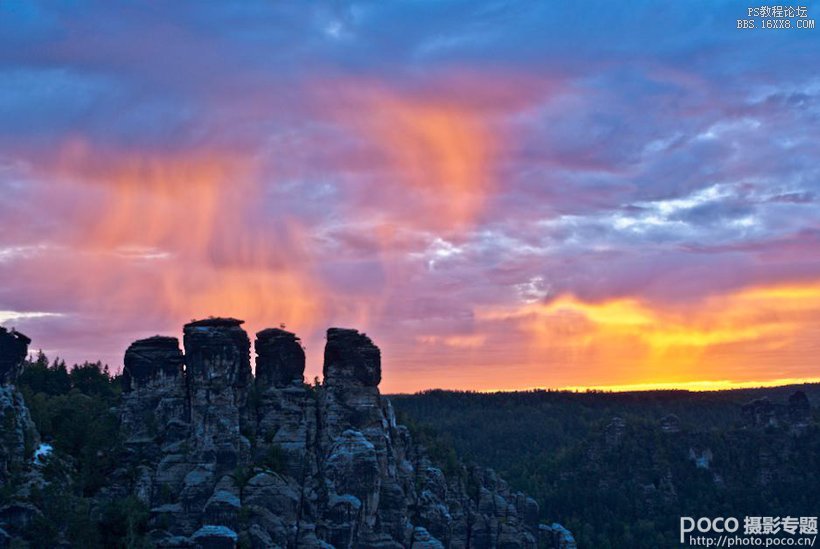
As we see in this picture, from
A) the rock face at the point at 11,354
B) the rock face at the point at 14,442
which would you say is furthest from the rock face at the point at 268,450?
the rock face at the point at 11,354

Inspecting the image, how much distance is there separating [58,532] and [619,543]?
121m

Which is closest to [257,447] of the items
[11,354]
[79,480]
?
[79,480]

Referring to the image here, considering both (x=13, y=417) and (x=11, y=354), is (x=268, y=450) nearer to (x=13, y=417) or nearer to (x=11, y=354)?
(x=13, y=417)

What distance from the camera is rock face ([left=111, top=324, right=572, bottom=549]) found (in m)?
94.9

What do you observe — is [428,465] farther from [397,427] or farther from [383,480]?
[383,480]

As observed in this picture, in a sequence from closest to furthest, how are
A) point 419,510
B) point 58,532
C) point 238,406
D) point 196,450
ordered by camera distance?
point 58,532
point 196,450
point 238,406
point 419,510


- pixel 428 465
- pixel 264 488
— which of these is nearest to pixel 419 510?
pixel 428 465

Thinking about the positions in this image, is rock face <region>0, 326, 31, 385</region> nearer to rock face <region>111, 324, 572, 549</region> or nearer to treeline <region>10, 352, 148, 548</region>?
treeline <region>10, 352, 148, 548</region>

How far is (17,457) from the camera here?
94.2m

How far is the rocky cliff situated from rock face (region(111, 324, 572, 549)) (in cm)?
12

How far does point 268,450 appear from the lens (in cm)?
10462

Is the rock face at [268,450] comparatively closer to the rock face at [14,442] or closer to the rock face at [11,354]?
the rock face at [14,442]

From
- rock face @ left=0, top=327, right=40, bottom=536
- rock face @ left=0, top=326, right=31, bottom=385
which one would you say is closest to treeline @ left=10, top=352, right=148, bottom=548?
rock face @ left=0, top=327, right=40, bottom=536

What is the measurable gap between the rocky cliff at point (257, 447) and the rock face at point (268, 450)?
12 cm
